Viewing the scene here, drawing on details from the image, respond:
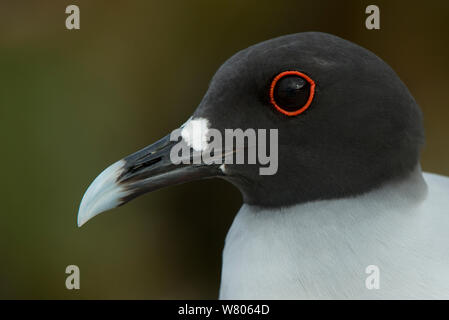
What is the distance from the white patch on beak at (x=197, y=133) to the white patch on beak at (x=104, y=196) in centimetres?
17

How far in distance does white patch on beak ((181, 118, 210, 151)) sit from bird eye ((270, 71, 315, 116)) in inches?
6.8

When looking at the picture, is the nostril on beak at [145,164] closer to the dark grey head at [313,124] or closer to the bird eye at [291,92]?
the dark grey head at [313,124]

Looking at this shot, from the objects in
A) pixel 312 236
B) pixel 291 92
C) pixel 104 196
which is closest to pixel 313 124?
pixel 291 92

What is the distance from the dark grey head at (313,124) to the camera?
1.40m

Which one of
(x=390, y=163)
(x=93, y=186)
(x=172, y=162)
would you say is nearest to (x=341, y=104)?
(x=390, y=163)

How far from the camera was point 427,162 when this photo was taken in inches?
117

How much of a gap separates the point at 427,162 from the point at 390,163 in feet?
5.42

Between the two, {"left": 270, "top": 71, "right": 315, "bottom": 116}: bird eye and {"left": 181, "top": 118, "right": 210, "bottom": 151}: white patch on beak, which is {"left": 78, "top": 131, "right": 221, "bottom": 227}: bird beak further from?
{"left": 270, "top": 71, "right": 315, "bottom": 116}: bird eye

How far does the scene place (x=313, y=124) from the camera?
141 centimetres

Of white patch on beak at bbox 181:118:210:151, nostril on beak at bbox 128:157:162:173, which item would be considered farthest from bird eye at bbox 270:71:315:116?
nostril on beak at bbox 128:157:162:173

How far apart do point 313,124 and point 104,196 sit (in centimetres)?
50

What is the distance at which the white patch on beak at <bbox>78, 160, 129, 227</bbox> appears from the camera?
1.47 meters

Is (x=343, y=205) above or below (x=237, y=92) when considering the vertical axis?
below
